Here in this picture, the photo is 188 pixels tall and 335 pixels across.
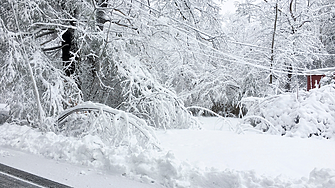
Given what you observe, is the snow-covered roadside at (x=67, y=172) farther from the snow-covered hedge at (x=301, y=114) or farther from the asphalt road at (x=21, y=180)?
the snow-covered hedge at (x=301, y=114)

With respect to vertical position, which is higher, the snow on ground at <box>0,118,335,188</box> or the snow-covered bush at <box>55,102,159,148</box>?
the snow-covered bush at <box>55,102,159,148</box>

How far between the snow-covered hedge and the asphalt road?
218 inches

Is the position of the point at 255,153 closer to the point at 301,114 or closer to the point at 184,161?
the point at 184,161

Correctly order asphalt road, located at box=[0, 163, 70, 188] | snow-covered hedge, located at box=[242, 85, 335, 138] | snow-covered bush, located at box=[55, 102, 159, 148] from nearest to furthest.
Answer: asphalt road, located at box=[0, 163, 70, 188] < snow-covered bush, located at box=[55, 102, 159, 148] < snow-covered hedge, located at box=[242, 85, 335, 138]

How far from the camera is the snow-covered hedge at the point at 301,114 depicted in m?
7.34

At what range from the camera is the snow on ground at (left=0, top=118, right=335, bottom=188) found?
3.68 m

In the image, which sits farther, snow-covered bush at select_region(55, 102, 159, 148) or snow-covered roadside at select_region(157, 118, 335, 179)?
snow-covered bush at select_region(55, 102, 159, 148)

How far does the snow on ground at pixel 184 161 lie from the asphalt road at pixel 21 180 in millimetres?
135

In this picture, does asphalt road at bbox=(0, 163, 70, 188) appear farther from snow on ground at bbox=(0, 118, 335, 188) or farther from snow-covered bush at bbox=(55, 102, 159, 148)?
snow-covered bush at bbox=(55, 102, 159, 148)

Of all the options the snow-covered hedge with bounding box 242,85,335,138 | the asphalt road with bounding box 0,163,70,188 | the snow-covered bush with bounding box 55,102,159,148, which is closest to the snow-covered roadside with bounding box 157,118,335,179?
the snow-covered bush with bounding box 55,102,159,148

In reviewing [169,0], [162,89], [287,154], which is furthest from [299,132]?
[169,0]

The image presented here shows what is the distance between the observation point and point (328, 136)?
722 centimetres

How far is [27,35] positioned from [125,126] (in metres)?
4.04

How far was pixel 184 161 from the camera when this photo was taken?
4184 mm
